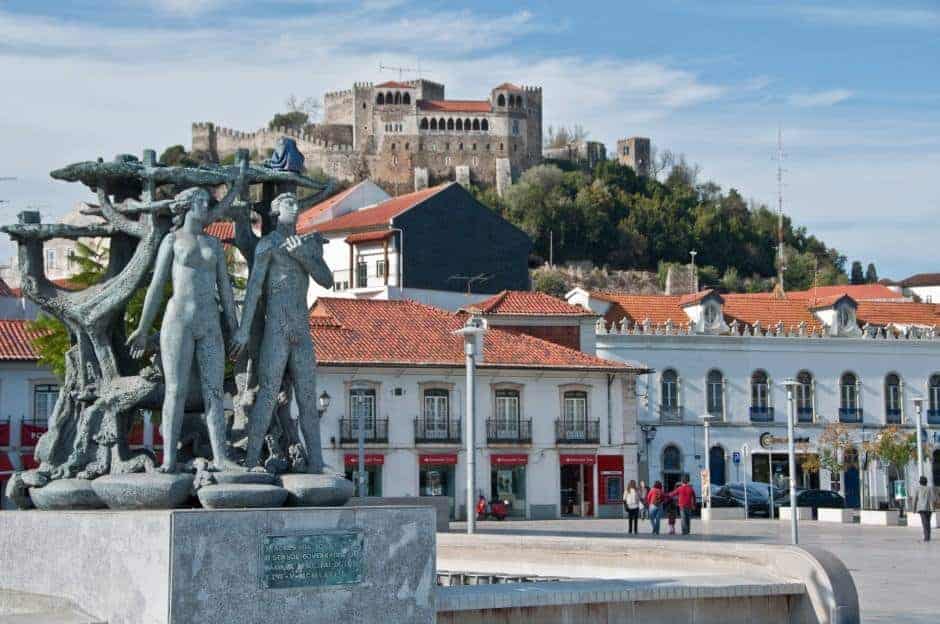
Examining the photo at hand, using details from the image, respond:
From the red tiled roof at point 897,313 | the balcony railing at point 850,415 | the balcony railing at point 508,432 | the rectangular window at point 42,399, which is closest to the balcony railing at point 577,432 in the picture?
the balcony railing at point 508,432

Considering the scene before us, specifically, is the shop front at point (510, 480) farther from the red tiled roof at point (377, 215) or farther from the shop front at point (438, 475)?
the red tiled roof at point (377, 215)

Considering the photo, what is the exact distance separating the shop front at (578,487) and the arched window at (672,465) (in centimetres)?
798

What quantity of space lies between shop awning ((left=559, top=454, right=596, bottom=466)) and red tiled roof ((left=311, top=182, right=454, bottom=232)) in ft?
74.5

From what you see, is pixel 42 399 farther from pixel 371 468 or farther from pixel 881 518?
pixel 881 518

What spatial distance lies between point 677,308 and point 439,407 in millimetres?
17179

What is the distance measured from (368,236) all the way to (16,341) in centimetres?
2490

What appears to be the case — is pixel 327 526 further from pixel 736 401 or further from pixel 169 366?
pixel 736 401

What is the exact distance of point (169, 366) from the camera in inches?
409

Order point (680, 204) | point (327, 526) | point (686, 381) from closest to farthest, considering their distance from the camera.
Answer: point (327, 526) < point (686, 381) < point (680, 204)

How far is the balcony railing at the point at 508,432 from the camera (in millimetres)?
49000

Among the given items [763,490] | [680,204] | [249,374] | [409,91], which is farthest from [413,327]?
[409,91]

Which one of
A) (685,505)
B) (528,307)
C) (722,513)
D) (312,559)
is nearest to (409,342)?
(528,307)

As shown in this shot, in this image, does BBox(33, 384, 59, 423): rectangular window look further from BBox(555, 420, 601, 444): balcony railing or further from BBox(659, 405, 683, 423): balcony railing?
BBox(659, 405, 683, 423): balcony railing

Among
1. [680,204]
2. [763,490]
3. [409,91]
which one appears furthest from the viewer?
[409,91]
